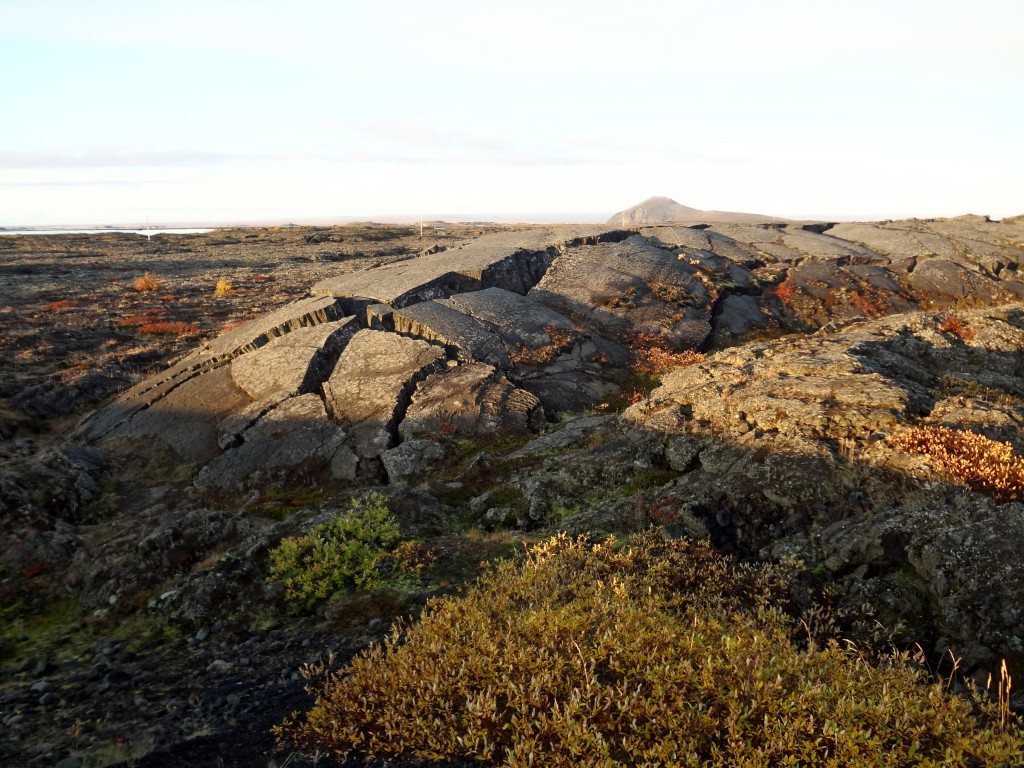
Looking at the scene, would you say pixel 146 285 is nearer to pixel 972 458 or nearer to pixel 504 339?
pixel 504 339

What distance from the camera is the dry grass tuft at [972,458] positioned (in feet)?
28.5

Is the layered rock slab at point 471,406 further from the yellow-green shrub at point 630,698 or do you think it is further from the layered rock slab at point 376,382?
the yellow-green shrub at point 630,698

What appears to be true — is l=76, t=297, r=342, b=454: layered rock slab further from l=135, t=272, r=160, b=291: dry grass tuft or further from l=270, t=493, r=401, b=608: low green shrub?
l=135, t=272, r=160, b=291: dry grass tuft

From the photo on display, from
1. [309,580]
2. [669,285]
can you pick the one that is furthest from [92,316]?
[309,580]

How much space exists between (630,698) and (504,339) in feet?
57.9

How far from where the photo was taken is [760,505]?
33.2 feet

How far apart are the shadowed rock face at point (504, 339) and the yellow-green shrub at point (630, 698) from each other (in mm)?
7173

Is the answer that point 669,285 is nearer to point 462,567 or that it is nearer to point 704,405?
point 704,405

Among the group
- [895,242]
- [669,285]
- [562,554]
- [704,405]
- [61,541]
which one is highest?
[895,242]

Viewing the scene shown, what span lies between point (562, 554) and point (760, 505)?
12.6ft

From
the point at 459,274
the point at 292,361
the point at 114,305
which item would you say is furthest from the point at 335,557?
the point at 114,305

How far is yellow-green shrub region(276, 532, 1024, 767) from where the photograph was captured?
479cm

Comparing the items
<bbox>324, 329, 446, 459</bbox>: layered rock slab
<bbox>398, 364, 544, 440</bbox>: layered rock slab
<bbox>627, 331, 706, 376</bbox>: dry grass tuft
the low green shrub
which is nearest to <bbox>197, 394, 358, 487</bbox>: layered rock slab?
<bbox>324, 329, 446, 459</bbox>: layered rock slab

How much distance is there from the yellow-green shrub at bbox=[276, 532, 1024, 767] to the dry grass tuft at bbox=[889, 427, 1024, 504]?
4072 millimetres
